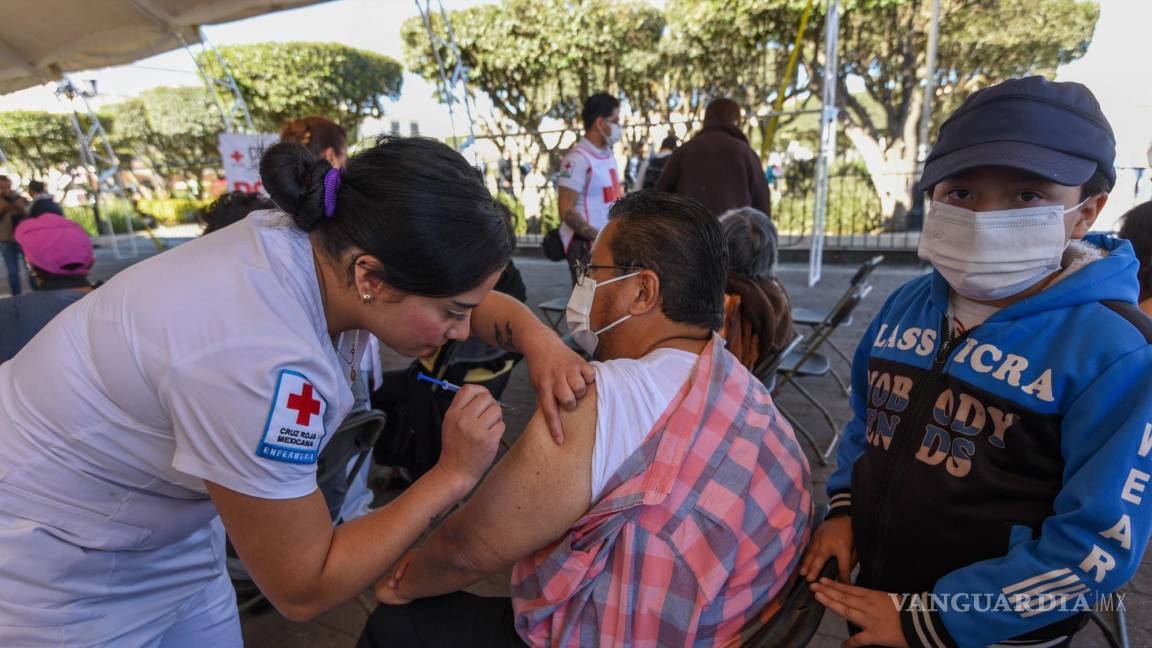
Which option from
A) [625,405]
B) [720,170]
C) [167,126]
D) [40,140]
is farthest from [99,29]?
[40,140]

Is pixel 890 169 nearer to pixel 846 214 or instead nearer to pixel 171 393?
pixel 846 214

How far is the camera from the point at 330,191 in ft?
3.53

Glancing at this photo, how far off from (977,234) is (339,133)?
123 inches

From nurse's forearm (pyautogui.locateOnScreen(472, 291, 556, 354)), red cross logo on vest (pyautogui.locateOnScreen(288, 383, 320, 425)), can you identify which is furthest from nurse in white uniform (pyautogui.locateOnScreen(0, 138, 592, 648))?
nurse's forearm (pyautogui.locateOnScreen(472, 291, 556, 354))

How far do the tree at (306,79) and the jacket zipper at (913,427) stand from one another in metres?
20.7

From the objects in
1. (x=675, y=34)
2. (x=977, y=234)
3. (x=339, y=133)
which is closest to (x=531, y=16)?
(x=675, y=34)

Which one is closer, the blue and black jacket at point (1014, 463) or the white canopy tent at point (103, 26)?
the blue and black jacket at point (1014, 463)

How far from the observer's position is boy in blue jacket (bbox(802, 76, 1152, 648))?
1.04 m

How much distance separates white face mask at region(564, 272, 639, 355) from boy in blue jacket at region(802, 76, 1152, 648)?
0.66 metres

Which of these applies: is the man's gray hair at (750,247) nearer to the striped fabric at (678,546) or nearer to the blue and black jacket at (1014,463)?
the blue and black jacket at (1014,463)

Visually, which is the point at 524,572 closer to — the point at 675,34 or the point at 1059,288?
the point at 1059,288

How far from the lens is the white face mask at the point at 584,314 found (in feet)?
5.38

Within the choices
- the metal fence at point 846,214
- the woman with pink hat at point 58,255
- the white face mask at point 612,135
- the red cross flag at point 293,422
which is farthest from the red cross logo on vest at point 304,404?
the metal fence at point 846,214

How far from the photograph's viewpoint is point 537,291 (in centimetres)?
806
